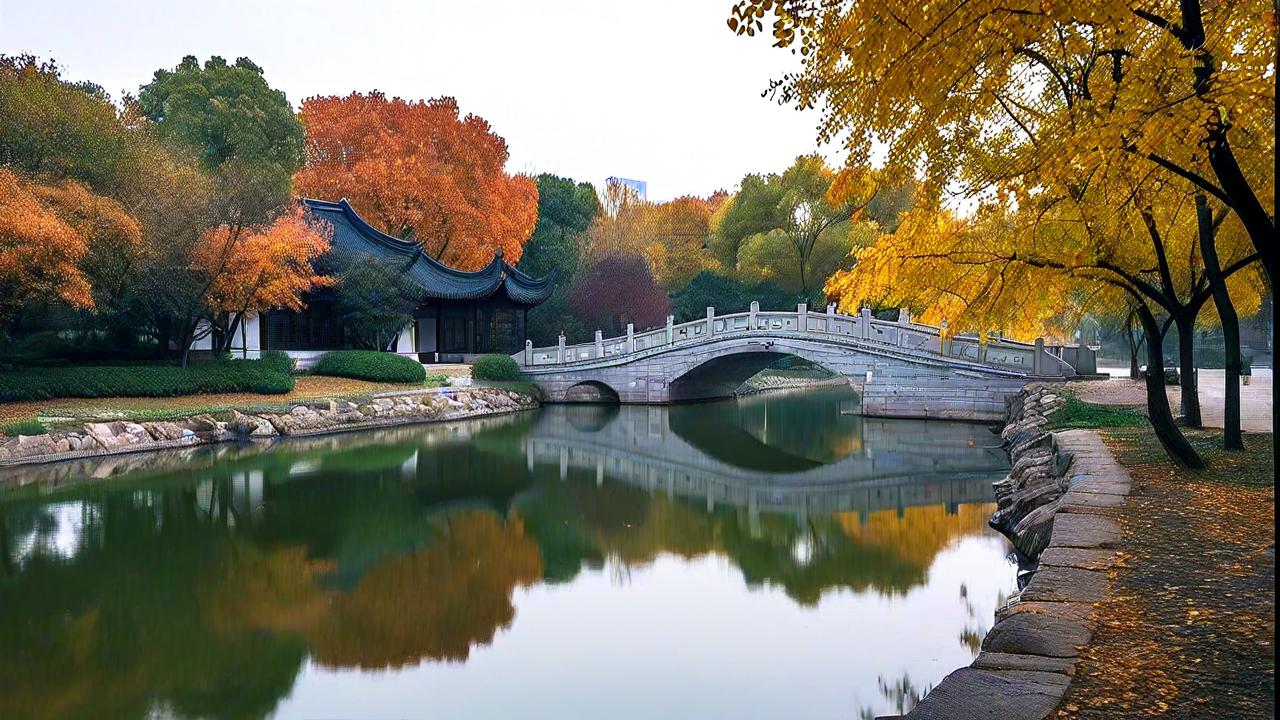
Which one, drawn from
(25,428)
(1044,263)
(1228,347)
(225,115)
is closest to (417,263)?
(225,115)

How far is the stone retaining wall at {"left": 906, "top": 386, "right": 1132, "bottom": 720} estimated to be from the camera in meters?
3.35

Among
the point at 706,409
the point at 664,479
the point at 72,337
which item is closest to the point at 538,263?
the point at 706,409

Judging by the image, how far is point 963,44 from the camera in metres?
4.68

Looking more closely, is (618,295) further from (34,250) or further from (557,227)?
(34,250)

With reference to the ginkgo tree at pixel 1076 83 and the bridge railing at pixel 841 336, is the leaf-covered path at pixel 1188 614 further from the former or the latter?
the bridge railing at pixel 841 336

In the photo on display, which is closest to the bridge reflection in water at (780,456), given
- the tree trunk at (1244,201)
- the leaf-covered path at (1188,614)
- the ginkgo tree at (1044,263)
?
the ginkgo tree at (1044,263)

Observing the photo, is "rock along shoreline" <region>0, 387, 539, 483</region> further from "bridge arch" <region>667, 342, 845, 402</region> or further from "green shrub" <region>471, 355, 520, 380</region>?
"bridge arch" <region>667, 342, 845, 402</region>

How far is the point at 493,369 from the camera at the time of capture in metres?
25.6

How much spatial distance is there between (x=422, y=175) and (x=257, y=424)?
51.0ft

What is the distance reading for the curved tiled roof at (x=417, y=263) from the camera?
26891mm

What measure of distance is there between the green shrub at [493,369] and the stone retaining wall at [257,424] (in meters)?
0.79

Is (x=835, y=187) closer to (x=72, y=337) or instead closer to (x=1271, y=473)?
(x=1271, y=473)

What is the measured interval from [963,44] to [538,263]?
3271 cm

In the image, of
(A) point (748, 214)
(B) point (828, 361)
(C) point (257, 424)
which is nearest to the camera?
(C) point (257, 424)
